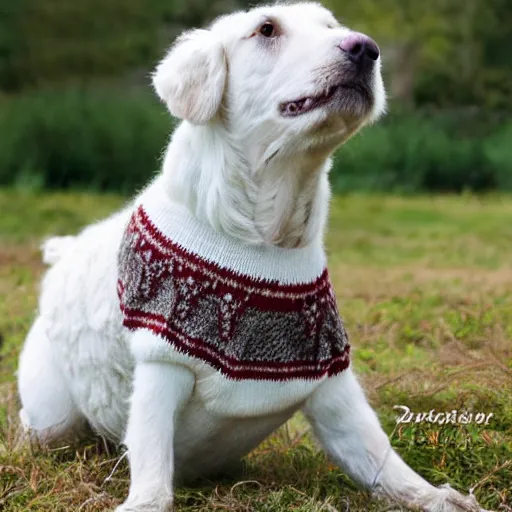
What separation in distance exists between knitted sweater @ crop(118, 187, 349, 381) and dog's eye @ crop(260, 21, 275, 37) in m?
0.54

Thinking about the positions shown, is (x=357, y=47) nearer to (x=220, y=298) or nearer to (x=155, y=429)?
(x=220, y=298)

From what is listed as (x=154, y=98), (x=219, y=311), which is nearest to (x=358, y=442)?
(x=219, y=311)

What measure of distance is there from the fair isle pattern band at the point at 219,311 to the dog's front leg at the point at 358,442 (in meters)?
0.14

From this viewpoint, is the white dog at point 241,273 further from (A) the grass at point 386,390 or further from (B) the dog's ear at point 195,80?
(A) the grass at point 386,390

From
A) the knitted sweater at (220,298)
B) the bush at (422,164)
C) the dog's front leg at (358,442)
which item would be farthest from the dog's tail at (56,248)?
the bush at (422,164)

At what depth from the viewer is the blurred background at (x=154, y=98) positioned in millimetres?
12844

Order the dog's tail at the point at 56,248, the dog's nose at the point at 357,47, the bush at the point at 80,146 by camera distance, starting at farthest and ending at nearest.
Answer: the bush at the point at 80,146 < the dog's tail at the point at 56,248 < the dog's nose at the point at 357,47

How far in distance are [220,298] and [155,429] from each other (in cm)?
40

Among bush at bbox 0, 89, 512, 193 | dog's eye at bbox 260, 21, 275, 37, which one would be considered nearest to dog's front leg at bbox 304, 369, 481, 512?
dog's eye at bbox 260, 21, 275, 37

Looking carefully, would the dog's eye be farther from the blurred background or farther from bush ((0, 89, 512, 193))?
bush ((0, 89, 512, 193))

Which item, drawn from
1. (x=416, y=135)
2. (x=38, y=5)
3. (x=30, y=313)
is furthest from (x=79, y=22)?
(x=30, y=313)

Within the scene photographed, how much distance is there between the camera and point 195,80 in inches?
111

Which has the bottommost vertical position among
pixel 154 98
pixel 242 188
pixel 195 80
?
pixel 154 98

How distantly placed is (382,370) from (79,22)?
11888 mm
